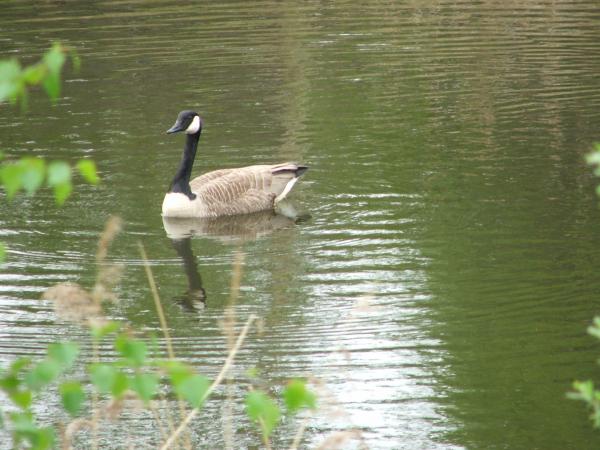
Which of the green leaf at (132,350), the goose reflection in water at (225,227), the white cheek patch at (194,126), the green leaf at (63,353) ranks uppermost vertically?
the green leaf at (63,353)

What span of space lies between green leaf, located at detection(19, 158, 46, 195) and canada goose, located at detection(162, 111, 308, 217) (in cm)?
901

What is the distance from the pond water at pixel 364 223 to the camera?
8.39 metres

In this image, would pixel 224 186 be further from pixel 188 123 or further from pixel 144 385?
pixel 144 385

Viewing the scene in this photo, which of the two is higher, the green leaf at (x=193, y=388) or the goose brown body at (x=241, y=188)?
the green leaf at (x=193, y=388)

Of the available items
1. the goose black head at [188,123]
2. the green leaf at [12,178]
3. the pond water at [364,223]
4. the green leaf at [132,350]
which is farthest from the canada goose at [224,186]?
the green leaf at [12,178]

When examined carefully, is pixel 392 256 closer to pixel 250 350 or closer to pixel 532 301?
pixel 532 301

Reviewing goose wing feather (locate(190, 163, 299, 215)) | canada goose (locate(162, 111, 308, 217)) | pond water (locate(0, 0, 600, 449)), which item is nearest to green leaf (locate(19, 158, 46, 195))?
pond water (locate(0, 0, 600, 449))

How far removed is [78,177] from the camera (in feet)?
47.9

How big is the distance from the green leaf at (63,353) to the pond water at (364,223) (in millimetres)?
3442

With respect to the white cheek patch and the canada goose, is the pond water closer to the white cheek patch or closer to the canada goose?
the canada goose

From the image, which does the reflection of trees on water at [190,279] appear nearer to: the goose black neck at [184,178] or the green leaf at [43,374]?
the goose black neck at [184,178]

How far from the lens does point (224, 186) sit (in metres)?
13.2

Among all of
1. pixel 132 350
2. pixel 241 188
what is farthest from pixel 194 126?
pixel 132 350

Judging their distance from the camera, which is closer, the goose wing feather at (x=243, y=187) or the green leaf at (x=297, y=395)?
the green leaf at (x=297, y=395)
